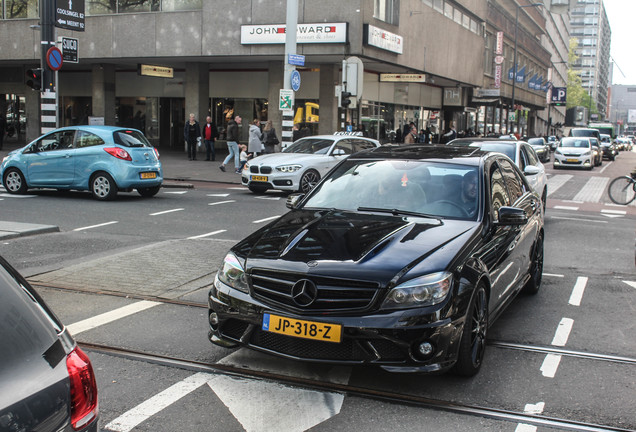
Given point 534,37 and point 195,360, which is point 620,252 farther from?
point 534,37

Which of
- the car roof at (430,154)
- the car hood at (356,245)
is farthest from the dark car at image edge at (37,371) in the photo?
the car roof at (430,154)

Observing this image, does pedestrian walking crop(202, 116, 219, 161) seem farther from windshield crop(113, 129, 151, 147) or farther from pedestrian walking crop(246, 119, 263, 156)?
windshield crop(113, 129, 151, 147)

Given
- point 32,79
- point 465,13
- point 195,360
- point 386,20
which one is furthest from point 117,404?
point 465,13

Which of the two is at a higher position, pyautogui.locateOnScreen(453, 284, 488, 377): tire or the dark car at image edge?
the dark car at image edge

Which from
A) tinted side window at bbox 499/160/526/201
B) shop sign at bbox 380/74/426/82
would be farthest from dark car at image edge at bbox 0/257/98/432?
shop sign at bbox 380/74/426/82

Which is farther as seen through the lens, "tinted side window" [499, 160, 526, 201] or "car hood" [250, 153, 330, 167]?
"car hood" [250, 153, 330, 167]

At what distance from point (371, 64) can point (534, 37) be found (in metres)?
49.3

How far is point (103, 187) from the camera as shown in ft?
49.2

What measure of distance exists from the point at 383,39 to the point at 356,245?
2447cm

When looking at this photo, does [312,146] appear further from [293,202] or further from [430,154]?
[293,202]

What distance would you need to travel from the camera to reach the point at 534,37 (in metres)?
73.1

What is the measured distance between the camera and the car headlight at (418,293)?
4148mm

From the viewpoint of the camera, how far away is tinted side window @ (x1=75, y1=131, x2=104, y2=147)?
594 inches

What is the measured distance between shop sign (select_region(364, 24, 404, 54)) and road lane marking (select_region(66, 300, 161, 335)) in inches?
845
